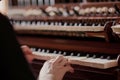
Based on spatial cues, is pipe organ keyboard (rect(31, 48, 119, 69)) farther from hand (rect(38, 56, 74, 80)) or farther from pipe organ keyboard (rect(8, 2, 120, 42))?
hand (rect(38, 56, 74, 80))

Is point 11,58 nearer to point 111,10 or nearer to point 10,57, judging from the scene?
point 10,57

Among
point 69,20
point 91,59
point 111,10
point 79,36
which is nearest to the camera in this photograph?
point 91,59

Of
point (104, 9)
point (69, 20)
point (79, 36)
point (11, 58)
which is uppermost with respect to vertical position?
point (11, 58)

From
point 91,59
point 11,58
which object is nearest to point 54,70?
point 91,59

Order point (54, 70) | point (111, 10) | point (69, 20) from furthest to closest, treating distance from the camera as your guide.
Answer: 1. point (69, 20)
2. point (111, 10)
3. point (54, 70)

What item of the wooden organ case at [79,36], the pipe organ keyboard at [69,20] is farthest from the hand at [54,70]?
the pipe organ keyboard at [69,20]

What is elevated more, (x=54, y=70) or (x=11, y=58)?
(x=11, y=58)

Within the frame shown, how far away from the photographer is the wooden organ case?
2.55 meters

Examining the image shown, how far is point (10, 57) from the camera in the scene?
2.62 ft

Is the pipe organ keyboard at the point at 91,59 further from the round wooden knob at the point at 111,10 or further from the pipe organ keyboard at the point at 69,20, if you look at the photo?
the round wooden knob at the point at 111,10

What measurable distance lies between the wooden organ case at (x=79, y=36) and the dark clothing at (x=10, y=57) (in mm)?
1384

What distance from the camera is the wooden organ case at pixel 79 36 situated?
100 inches

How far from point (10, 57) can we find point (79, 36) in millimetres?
2137

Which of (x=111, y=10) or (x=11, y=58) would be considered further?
(x=111, y=10)
